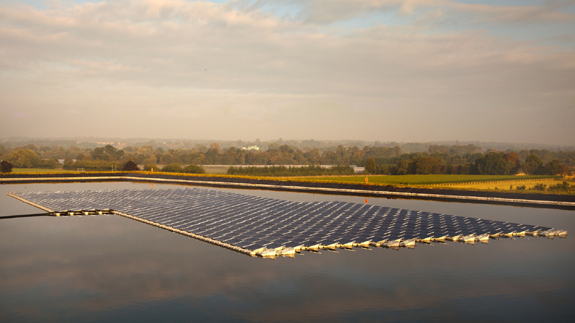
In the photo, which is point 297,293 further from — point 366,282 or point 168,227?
point 168,227

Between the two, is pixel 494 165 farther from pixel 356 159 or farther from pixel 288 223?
pixel 288 223

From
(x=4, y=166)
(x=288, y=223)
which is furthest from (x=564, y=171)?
(x=4, y=166)

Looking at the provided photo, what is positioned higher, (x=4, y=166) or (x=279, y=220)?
(x=4, y=166)

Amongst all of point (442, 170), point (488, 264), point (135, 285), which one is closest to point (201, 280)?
point (135, 285)

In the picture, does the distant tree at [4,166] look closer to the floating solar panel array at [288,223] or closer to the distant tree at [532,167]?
the floating solar panel array at [288,223]

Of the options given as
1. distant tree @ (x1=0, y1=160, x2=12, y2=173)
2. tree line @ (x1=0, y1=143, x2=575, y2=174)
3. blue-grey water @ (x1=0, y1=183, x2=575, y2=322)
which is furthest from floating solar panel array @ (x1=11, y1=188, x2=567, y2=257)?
tree line @ (x1=0, y1=143, x2=575, y2=174)

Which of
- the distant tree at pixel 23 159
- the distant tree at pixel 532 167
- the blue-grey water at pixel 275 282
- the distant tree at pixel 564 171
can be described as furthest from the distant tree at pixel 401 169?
the distant tree at pixel 23 159
